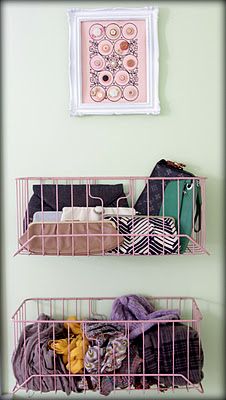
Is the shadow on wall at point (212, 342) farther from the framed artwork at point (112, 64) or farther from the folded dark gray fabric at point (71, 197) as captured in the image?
the framed artwork at point (112, 64)

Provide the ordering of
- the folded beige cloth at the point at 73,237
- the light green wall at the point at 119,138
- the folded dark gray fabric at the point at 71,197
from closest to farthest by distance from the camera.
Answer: the folded beige cloth at the point at 73,237 → the folded dark gray fabric at the point at 71,197 → the light green wall at the point at 119,138

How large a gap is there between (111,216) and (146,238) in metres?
0.13

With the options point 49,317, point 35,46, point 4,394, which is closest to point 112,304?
point 49,317

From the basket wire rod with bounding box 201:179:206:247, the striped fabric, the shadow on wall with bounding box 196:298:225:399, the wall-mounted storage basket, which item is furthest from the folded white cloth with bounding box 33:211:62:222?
the shadow on wall with bounding box 196:298:225:399

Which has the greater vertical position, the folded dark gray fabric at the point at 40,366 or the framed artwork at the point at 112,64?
the framed artwork at the point at 112,64

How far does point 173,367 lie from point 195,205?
19.5 inches

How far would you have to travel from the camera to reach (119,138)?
6.77ft

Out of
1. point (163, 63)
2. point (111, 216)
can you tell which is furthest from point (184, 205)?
point (163, 63)

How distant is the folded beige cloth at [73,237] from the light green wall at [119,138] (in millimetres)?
297

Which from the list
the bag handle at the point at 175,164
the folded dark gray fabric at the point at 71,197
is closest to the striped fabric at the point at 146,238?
the folded dark gray fabric at the point at 71,197

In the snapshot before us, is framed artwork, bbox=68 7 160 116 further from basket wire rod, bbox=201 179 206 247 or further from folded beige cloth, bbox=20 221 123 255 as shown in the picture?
folded beige cloth, bbox=20 221 123 255

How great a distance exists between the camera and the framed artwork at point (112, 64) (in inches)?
80.0

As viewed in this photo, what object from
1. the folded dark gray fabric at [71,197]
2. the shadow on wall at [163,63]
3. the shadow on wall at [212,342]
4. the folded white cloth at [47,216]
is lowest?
the shadow on wall at [212,342]

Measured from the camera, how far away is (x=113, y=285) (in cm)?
209
